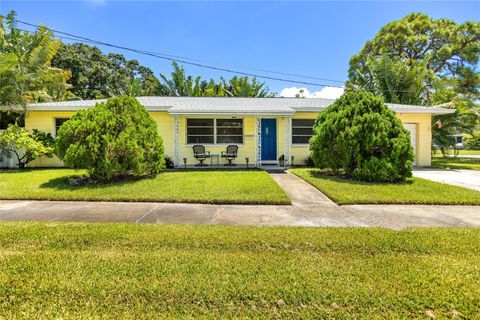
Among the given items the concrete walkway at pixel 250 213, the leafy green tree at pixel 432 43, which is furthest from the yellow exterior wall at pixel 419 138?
the leafy green tree at pixel 432 43

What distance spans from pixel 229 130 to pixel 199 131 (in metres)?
1.59

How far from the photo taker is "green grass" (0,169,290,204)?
6789mm

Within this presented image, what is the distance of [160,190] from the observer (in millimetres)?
7539

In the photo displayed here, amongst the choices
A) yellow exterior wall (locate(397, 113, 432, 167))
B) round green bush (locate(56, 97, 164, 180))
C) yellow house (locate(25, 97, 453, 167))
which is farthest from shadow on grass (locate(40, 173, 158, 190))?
yellow exterior wall (locate(397, 113, 432, 167))

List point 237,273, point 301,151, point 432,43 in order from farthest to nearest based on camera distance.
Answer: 1. point 432,43
2. point 301,151
3. point 237,273

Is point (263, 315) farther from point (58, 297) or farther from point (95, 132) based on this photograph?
point (95, 132)

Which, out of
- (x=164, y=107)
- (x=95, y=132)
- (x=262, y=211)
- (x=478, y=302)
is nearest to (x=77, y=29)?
(x=164, y=107)

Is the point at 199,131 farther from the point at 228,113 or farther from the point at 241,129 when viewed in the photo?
the point at 241,129

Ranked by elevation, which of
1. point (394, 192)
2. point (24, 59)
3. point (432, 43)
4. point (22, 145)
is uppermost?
point (432, 43)

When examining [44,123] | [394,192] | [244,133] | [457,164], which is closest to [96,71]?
[44,123]

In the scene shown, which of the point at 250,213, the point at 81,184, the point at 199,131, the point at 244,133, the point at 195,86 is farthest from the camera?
the point at 195,86

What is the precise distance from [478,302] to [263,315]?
2163 mm

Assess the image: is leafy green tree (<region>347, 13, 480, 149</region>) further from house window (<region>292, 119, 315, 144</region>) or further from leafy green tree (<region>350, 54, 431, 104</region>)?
house window (<region>292, 119, 315, 144</region>)

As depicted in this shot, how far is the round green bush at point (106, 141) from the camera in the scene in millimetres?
8094
